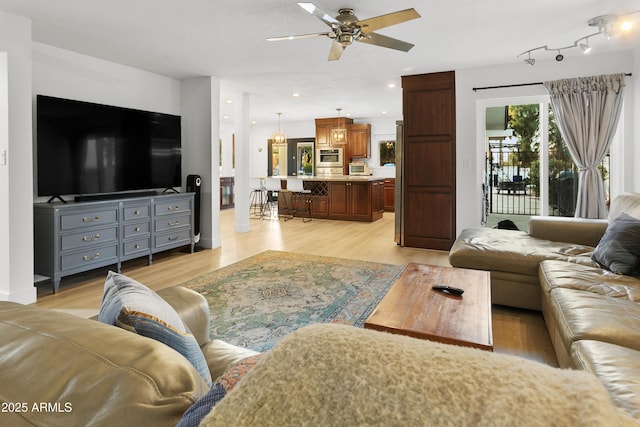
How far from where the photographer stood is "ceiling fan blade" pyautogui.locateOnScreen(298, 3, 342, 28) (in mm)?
2791

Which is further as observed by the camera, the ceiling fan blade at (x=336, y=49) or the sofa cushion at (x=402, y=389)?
the ceiling fan blade at (x=336, y=49)

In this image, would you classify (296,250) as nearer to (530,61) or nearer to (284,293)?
(284,293)

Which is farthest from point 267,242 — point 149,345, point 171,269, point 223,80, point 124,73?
point 149,345

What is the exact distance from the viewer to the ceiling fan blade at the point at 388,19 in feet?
9.34

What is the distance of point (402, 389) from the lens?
0.39 metres

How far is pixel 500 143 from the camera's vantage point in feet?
18.2

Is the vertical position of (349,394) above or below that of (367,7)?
below

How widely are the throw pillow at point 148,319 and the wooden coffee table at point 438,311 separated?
3.63 feet

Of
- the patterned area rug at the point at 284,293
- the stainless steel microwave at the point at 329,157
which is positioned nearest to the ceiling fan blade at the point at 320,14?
the patterned area rug at the point at 284,293

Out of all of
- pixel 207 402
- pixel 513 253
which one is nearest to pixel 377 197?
pixel 513 253

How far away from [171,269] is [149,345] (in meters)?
4.32

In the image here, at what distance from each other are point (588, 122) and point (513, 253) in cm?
261

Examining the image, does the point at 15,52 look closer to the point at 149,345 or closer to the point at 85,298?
the point at 85,298

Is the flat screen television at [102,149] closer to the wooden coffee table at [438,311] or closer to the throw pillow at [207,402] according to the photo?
the wooden coffee table at [438,311]
